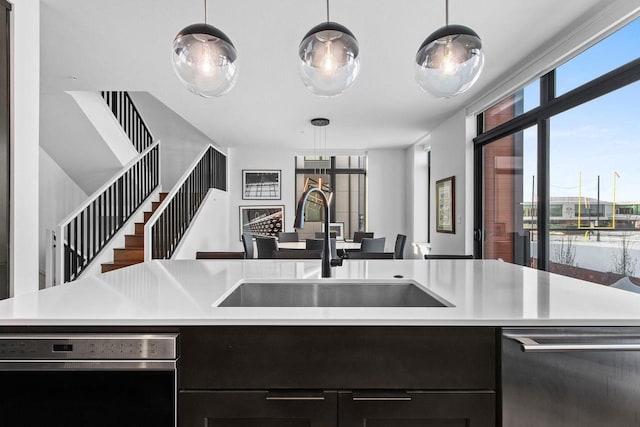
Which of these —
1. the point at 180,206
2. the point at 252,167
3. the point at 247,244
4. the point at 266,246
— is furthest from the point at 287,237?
the point at 252,167

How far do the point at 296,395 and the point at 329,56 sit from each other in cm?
123

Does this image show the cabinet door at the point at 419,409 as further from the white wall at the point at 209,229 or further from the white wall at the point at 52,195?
the white wall at the point at 52,195

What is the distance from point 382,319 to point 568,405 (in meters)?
0.53

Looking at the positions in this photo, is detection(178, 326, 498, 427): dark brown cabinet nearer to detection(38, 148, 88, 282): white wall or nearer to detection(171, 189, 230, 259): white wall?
detection(171, 189, 230, 259): white wall

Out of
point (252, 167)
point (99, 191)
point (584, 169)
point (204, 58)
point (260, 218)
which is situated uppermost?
point (252, 167)

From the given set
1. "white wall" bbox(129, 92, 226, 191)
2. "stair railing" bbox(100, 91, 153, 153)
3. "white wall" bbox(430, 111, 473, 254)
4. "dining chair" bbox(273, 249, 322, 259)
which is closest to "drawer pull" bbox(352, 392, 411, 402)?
"dining chair" bbox(273, 249, 322, 259)

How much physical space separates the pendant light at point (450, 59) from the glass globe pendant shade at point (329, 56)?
29 cm

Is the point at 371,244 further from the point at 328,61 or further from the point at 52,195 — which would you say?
the point at 52,195

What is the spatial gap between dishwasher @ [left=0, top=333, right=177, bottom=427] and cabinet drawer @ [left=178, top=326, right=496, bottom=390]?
0.08 m

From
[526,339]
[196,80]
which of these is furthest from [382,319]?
[196,80]

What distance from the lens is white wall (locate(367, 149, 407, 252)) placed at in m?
8.08

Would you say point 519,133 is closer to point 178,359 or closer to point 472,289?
point 472,289

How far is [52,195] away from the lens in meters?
5.79

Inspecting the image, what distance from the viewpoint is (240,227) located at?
26.2 feet
